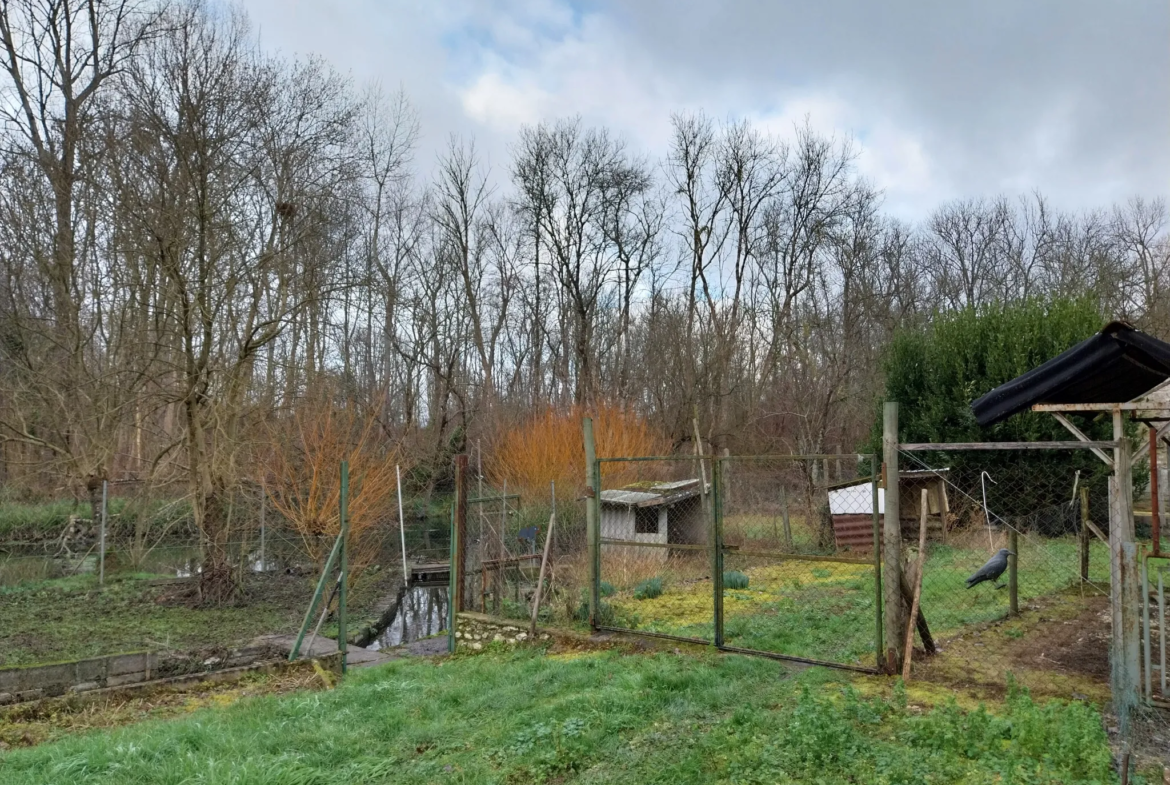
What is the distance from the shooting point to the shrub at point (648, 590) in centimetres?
1118

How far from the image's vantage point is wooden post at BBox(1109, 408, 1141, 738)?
196 inches

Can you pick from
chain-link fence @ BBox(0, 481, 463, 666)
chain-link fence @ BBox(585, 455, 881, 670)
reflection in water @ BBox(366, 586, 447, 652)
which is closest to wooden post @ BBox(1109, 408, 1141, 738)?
chain-link fence @ BBox(585, 455, 881, 670)

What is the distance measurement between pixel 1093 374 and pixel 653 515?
36.0ft

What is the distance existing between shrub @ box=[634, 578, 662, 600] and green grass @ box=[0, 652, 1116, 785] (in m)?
4.45

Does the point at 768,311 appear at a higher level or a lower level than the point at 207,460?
higher

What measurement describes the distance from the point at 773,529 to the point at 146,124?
579 inches

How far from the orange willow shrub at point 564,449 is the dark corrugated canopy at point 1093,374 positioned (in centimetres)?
1244

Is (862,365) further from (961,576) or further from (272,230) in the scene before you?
(272,230)

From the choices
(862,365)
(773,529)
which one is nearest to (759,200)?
(862,365)

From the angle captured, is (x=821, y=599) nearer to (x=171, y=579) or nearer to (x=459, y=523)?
(x=459, y=523)

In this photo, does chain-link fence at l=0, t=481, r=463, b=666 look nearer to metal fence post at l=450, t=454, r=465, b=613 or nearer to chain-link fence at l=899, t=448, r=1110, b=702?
metal fence post at l=450, t=454, r=465, b=613

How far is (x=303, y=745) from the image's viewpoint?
5.27 metres

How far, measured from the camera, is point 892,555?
6301 millimetres

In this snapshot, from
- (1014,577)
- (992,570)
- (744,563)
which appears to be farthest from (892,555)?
(744,563)
